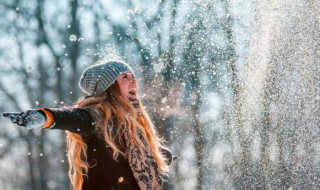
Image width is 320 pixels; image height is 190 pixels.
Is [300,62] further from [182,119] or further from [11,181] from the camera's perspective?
[11,181]

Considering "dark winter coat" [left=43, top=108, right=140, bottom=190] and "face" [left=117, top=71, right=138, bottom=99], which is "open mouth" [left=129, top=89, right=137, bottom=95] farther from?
"dark winter coat" [left=43, top=108, right=140, bottom=190]

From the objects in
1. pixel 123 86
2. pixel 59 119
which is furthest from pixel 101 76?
pixel 59 119

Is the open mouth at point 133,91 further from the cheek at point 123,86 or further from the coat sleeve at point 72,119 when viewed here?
the coat sleeve at point 72,119

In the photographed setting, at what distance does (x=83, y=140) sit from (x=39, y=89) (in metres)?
10.4

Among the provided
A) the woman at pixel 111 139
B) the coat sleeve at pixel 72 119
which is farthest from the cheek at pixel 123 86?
the coat sleeve at pixel 72 119

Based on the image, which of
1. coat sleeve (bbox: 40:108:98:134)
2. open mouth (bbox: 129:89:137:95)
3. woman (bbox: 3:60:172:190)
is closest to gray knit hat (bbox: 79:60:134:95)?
woman (bbox: 3:60:172:190)

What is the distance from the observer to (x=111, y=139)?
268 cm

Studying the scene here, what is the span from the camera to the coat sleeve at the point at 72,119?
7.39 ft

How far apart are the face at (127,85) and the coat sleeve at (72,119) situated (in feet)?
1.39

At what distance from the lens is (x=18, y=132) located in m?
13.3

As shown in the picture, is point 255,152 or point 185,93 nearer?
point 185,93

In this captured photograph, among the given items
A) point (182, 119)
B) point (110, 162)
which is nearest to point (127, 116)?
point (110, 162)

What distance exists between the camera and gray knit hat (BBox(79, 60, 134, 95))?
2990 mm

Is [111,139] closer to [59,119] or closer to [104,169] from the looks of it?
[104,169]
